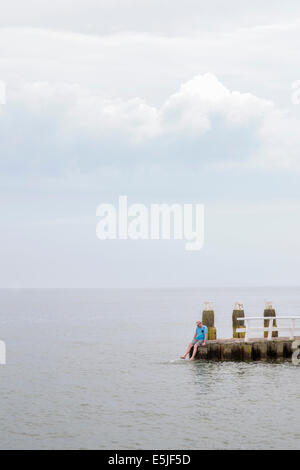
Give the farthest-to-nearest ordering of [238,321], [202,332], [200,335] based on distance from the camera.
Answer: [238,321] < [200,335] < [202,332]

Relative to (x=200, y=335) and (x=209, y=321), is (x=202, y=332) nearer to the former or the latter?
(x=200, y=335)

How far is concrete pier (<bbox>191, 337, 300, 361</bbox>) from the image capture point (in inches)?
1270

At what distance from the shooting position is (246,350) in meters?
32.3

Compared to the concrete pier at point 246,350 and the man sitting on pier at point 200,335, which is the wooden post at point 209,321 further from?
the concrete pier at point 246,350

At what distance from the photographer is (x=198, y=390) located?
89.5 ft

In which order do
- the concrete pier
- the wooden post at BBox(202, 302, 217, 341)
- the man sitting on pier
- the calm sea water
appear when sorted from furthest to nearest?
the wooden post at BBox(202, 302, 217, 341) < the man sitting on pier < the concrete pier < the calm sea water

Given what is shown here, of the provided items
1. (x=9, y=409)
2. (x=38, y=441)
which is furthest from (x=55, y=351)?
(x=38, y=441)

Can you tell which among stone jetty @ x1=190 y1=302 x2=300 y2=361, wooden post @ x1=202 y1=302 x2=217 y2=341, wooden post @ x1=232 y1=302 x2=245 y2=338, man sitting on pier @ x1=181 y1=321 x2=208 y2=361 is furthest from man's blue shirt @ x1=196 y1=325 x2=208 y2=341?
wooden post @ x1=232 y1=302 x2=245 y2=338

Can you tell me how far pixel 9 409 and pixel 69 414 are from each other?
2.74 metres

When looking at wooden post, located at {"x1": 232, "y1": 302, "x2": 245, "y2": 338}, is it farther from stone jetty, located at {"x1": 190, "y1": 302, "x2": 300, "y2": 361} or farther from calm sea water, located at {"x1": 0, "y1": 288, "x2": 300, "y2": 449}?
calm sea water, located at {"x1": 0, "y1": 288, "x2": 300, "y2": 449}

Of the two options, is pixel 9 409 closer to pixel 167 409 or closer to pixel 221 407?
pixel 167 409

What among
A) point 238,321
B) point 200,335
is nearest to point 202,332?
point 200,335

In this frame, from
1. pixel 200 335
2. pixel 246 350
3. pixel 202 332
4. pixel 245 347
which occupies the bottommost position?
pixel 246 350
